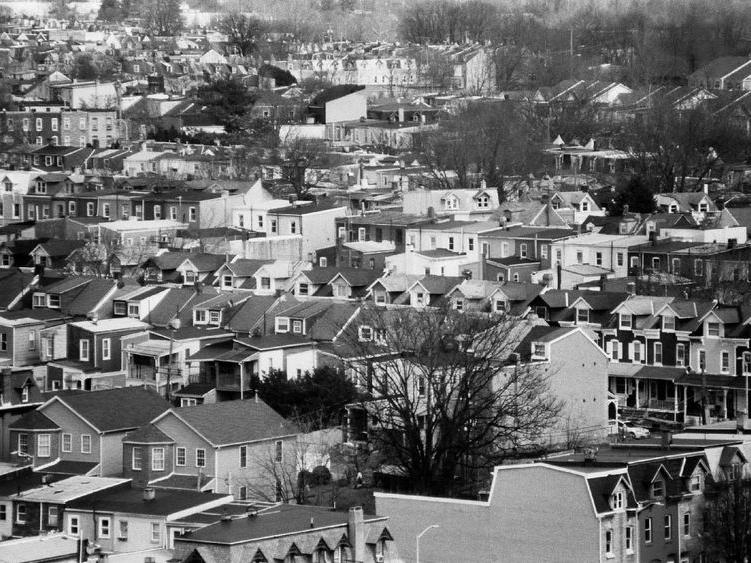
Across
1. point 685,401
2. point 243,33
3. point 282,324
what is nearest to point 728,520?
point 685,401

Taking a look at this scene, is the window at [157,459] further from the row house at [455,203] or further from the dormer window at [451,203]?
the dormer window at [451,203]

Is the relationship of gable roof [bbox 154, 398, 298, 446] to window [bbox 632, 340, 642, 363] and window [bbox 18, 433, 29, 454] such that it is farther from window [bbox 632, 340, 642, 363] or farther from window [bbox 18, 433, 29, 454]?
window [bbox 632, 340, 642, 363]

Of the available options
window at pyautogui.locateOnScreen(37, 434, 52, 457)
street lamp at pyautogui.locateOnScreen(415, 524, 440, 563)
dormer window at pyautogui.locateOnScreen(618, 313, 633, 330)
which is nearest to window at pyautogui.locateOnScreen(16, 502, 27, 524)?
window at pyautogui.locateOnScreen(37, 434, 52, 457)

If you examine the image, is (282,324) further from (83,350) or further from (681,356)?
(681,356)

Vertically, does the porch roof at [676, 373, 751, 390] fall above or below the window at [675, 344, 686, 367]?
below

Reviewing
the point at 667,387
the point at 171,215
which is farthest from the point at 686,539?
the point at 171,215

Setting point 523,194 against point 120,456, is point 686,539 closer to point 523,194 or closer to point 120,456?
point 120,456
